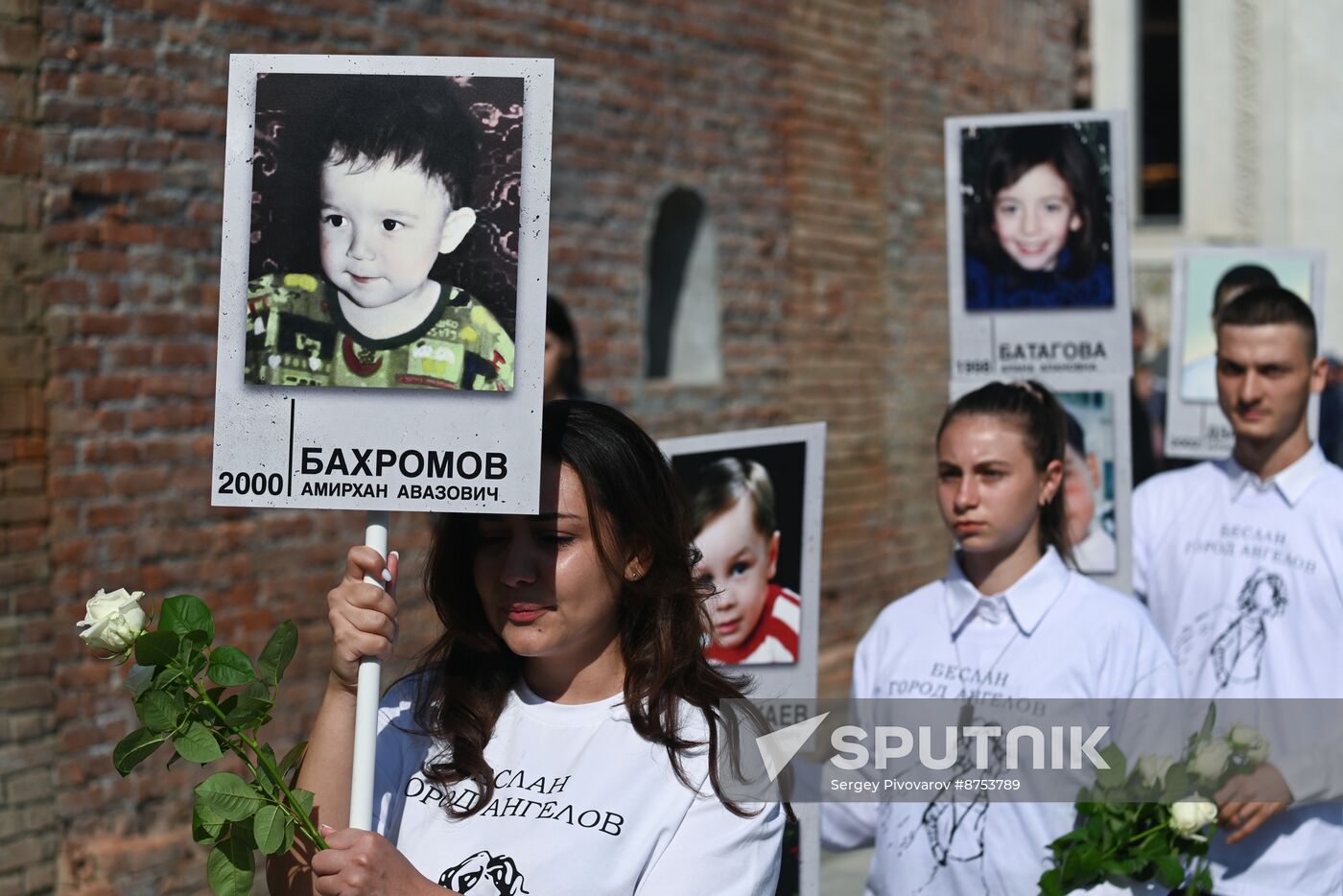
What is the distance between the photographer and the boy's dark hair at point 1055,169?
4738 millimetres

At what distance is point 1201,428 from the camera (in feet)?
19.2

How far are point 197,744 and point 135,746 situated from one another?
88 millimetres

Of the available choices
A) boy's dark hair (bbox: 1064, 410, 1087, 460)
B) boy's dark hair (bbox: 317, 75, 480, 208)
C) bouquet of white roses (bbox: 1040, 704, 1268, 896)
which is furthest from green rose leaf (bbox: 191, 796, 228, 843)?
boy's dark hair (bbox: 1064, 410, 1087, 460)

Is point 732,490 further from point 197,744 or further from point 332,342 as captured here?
→ point 197,744

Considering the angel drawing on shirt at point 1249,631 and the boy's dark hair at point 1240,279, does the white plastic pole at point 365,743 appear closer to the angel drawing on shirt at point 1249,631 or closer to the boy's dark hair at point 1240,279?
the angel drawing on shirt at point 1249,631

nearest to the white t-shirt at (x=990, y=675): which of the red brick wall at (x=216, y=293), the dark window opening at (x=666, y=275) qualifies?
the red brick wall at (x=216, y=293)

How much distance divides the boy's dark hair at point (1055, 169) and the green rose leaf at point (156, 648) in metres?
2.99

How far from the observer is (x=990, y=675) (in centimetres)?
349

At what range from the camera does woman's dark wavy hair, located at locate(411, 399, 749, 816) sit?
2.44m

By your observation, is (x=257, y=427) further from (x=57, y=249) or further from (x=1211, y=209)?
(x=1211, y=209)

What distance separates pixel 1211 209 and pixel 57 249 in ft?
53.1

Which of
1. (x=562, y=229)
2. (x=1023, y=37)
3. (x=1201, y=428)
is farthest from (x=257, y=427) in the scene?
(x=1023, y=37)

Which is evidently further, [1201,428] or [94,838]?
[1201,428]

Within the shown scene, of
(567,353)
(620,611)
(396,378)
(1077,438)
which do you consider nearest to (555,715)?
(620,611)
